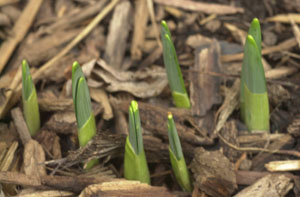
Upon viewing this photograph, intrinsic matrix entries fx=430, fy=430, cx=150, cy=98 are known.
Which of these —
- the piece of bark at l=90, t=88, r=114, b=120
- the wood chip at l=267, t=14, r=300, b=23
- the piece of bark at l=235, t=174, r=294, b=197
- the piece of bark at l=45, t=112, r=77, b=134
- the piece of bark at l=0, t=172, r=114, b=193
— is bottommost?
the piece of bark at l=235, t=174, r=294, b=197

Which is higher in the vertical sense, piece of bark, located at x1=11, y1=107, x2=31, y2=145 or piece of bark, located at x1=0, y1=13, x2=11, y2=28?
piece of bark, located at x1=0, y1=13, x2=11, y2=28

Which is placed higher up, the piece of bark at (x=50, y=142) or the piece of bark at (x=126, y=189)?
the piece of bark at (x=50, y=142)

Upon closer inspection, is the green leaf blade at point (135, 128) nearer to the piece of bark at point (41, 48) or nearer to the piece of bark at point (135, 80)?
the piece of bark at point (135, 80)

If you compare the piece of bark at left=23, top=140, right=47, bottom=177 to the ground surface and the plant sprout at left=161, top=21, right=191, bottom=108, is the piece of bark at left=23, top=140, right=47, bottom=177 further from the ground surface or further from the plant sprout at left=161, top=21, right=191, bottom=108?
the plant sprout at left=161, top=21, right=191, bottom=108

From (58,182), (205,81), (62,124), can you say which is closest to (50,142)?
(62,124)

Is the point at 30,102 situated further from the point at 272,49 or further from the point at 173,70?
the point at 272,49

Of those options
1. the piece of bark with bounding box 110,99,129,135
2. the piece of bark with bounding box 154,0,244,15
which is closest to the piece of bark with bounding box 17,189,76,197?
the piece of bark with bounding box 110,99,129,135

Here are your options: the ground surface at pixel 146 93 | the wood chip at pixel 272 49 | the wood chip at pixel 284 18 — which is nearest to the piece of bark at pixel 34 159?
the ground surface at pixel 146 93
